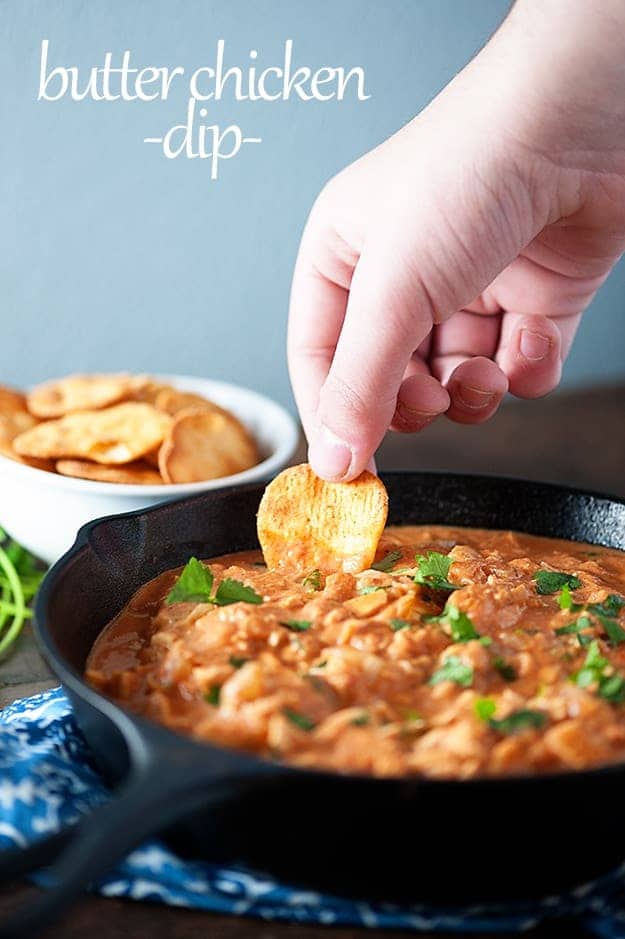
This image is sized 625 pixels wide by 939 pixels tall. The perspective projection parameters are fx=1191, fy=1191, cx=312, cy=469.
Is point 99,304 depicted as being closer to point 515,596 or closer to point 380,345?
point 380,345

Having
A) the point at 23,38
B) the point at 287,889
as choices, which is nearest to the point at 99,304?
the point at 23,38

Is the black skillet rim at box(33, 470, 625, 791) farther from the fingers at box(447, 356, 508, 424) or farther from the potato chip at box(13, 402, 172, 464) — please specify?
the fingers at box(447, 356, 508, 424)

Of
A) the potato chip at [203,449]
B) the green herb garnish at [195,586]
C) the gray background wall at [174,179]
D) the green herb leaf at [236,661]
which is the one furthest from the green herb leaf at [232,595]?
the gray background wall at [174,179]

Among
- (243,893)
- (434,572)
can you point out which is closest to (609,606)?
(434,572)

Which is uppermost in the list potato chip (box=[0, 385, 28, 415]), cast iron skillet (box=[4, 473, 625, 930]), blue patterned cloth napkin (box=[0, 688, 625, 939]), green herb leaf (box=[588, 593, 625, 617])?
potato chip (box=[0, 385, 28, 415])

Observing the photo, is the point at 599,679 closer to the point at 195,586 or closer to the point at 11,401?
the point at 195,586

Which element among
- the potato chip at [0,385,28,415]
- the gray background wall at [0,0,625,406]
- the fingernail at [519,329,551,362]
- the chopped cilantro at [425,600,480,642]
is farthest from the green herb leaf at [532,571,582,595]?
the gray background wall at [0,0,625,406]

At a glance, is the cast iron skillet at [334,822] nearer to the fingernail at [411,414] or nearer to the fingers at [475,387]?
the fingernail at [411,414]
